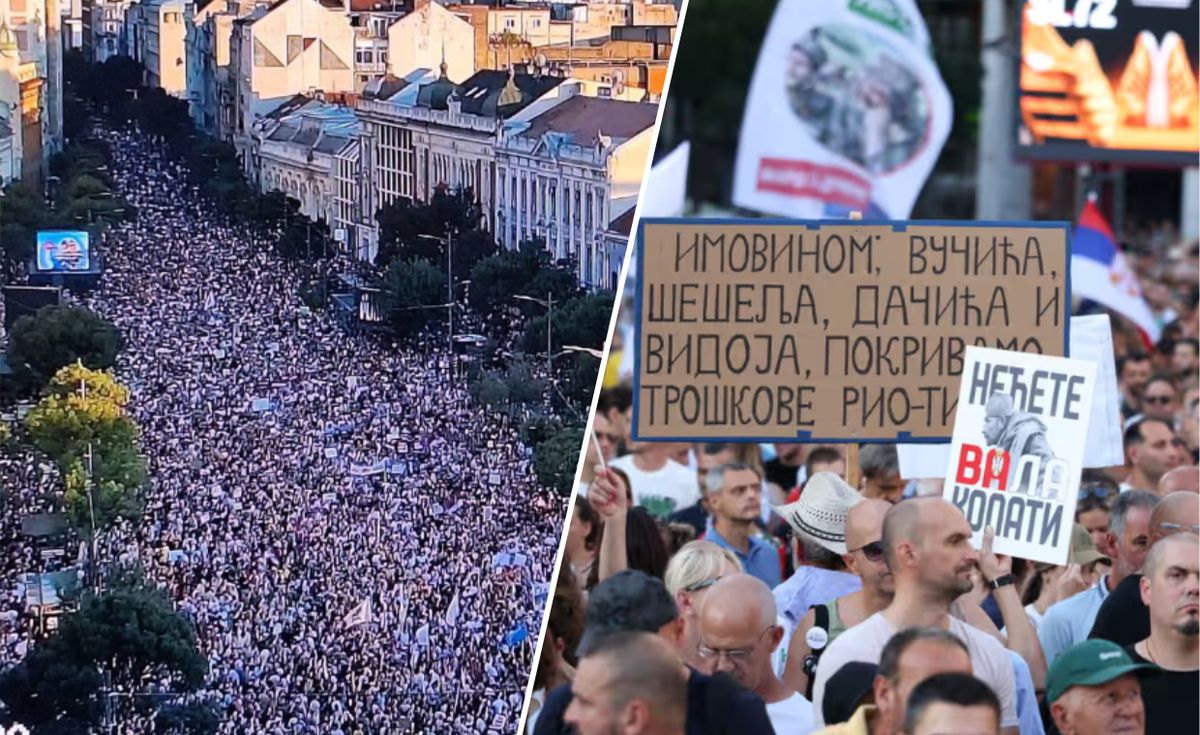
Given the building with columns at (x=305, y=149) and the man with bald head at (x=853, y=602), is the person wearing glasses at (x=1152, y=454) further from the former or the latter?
the building with columns at (x=305, y=149)

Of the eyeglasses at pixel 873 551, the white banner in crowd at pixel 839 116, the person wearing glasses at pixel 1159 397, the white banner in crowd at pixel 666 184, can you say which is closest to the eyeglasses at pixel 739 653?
the eyeglasses at pixel 873 551

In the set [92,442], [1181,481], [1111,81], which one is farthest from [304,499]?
[1111,81]

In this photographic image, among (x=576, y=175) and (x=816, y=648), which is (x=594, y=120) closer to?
(x=576, y=175)

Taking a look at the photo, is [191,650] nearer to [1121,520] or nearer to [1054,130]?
[1121,520]

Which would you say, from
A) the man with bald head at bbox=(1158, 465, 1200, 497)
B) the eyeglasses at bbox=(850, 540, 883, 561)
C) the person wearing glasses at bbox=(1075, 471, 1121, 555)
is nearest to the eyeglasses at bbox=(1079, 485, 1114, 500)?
the person wearing glasses at bbox=(1075, 471, 1121, 555)

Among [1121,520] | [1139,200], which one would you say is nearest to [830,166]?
[1121,520]

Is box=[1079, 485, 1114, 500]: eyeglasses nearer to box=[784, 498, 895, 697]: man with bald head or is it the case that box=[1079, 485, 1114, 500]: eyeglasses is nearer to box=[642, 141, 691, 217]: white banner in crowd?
box=[784, 498, 895, 697]: man with bald head
